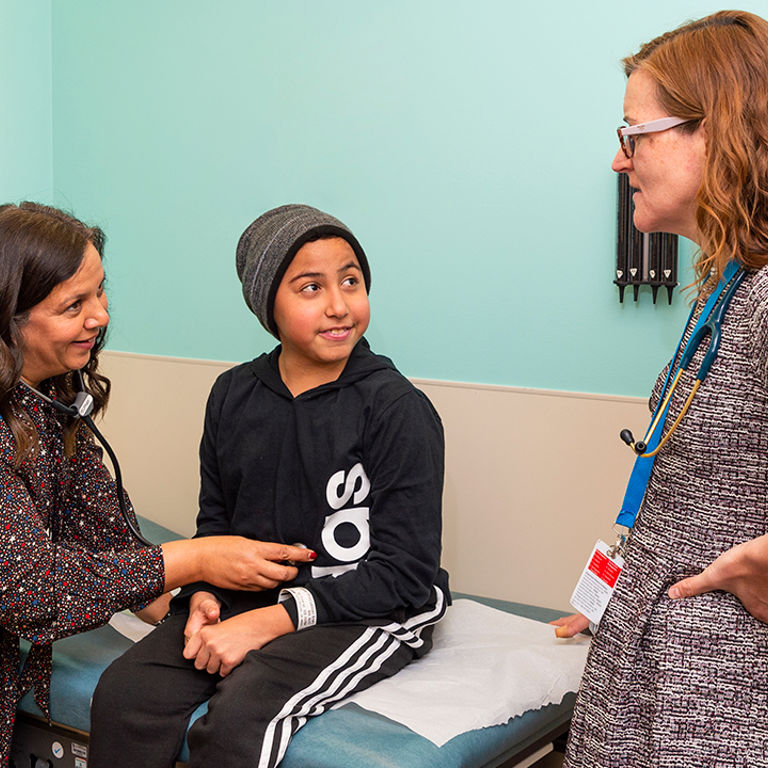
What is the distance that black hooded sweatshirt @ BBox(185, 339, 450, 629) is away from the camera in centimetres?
156

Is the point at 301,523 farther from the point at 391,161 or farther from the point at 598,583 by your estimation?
the point at 391,161

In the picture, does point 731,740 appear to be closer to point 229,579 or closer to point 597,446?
point 229,579

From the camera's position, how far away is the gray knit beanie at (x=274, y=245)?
164 cm

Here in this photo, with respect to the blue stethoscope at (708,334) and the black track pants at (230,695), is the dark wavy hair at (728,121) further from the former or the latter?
the black track pants at (230,695)

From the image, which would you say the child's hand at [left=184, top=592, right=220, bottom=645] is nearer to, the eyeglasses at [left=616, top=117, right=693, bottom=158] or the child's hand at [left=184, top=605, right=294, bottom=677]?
the child's hand at [left=184, top=605, right=294, bottom=677]

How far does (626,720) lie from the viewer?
1104 millimetres

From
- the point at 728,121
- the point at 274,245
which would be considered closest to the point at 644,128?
the point at 728,121

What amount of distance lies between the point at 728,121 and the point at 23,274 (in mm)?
1081

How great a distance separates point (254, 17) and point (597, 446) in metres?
1.42

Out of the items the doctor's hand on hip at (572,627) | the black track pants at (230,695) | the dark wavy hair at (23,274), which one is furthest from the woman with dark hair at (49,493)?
the doctor's hand on hip at (572,627)

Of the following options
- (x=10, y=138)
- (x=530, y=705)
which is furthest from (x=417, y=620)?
(x=10, y=138)

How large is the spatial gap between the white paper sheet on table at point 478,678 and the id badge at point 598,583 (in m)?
0.36

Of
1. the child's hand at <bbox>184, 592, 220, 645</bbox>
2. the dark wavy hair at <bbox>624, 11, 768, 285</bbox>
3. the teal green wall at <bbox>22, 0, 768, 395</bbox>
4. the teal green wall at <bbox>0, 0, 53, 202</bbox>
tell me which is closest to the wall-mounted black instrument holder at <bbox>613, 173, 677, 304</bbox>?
the teal green wall at <bbox>22, 0, 768, 395</bbox>

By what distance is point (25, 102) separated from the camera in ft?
9.32
